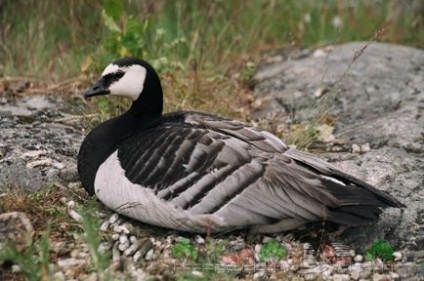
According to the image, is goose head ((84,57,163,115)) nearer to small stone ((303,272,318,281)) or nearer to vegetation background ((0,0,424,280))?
vegetation background ((0,0,424,280))

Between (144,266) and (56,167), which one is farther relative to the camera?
(56,167)

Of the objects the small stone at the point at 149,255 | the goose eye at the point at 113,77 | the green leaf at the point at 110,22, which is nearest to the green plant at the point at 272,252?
the small stone at the point at 149,255

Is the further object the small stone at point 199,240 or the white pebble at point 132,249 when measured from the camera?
Result: the small stone at point 199,240

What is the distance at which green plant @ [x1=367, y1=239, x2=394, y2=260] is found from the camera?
13.9ft

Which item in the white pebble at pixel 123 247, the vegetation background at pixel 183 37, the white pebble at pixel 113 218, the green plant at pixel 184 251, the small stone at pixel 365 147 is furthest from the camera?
the vegetation background at pixel 183 37

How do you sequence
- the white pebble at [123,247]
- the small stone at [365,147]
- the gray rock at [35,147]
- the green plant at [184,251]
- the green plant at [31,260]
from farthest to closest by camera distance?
1. the small stone at [365,147]
2. the gray rock at [35,147]
3. the white pebble at [123,247]
4. the green plant at [184,251]
5. the green plant at [31,260]

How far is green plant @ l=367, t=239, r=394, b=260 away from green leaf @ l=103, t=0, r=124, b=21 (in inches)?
121

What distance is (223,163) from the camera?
168 inches

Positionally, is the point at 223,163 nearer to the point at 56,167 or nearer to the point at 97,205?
the point at 97,205

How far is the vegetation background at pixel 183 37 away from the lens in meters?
6.48

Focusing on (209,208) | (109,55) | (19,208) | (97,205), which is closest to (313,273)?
(209,208)

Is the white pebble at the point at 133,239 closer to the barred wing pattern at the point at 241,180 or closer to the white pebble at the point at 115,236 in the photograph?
the white pebble at the point at 115,236

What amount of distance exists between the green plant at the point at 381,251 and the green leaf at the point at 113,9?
3.07 meters

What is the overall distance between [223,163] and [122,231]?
67 centimetres
